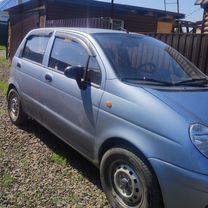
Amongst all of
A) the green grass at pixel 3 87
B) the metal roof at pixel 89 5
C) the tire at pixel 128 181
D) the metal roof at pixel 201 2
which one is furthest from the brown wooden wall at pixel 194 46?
the metal roof at pixel 89 5

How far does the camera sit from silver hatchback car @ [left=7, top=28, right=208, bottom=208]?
116 inches

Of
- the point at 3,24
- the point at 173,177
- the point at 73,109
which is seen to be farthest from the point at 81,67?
the point at 3,24

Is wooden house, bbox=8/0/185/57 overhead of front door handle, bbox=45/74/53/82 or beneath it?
overhead

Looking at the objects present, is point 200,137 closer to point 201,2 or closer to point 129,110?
point 129,110

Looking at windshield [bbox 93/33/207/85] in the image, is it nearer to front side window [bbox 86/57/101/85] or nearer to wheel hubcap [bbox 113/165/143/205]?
front side window [bbox 86/57/101/85]

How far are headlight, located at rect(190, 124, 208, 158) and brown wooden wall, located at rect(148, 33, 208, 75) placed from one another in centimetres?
402

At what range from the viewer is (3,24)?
40375 mm

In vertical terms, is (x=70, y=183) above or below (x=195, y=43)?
below

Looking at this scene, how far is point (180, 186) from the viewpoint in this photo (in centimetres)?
290

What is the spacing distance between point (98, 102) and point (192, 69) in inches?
52.5

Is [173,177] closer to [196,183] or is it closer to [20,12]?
[196,183]

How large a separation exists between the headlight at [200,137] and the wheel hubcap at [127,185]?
0.70 meters

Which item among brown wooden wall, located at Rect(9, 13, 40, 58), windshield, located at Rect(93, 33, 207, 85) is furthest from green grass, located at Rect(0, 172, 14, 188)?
brown wooden wall, located at Rect(9, 13, 40, 58)

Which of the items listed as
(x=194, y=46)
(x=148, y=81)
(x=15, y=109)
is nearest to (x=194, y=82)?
(x=148, y=81)
